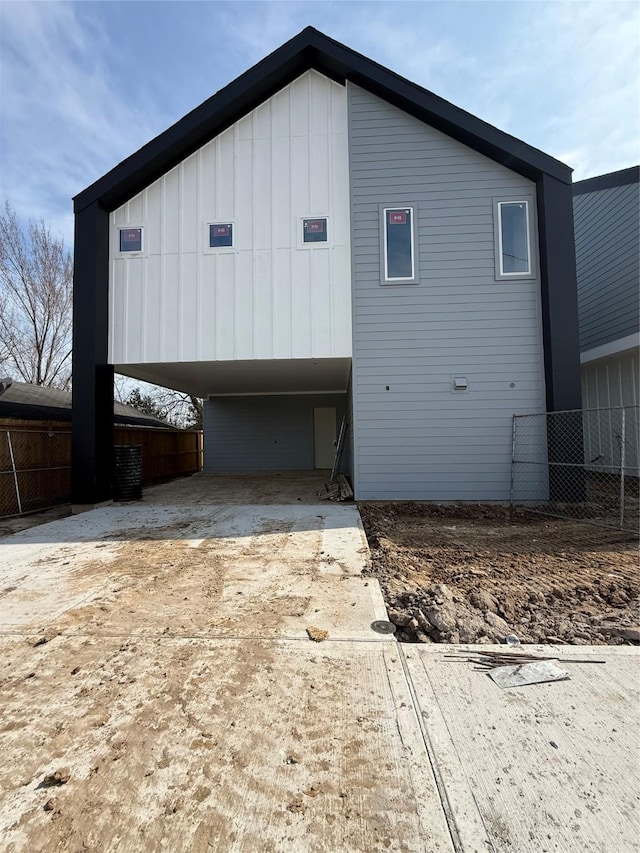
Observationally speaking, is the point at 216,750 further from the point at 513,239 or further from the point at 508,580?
the point at 513,239

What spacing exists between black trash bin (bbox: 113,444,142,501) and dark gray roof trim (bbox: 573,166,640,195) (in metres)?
11.9

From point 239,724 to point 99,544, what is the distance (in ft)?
12.8

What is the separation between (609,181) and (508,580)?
10541 millimetres

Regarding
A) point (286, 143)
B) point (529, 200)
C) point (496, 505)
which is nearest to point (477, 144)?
point (529, 200)

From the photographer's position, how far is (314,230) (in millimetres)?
7586

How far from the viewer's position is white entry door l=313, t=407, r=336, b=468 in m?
14.3

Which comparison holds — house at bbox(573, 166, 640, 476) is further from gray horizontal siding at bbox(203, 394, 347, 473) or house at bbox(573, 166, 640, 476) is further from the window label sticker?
gray horizontal siding at bbox(203, 394, 347, 473)

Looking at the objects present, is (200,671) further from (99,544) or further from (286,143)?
(286,143)

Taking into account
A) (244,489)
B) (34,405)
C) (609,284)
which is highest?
(609,284)

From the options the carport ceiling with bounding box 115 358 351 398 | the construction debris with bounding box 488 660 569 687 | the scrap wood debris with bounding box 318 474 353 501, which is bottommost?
the construction debris with bounding box 488 660 569 687

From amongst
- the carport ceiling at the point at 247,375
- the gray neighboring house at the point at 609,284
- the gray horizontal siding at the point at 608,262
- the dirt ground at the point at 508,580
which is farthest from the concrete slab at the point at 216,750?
the gray horizontal siding at the point at 608,262

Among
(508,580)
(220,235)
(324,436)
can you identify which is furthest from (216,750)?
(324,436)

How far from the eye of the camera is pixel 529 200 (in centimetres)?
736

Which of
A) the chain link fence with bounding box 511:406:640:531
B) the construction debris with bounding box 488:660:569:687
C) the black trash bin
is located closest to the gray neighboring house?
the chain link fence with bounding box 511:406:640:531
